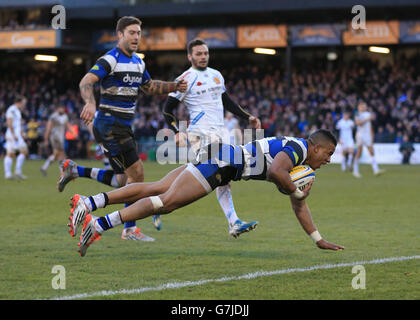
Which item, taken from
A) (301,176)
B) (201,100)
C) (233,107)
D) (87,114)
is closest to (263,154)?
(301,176)

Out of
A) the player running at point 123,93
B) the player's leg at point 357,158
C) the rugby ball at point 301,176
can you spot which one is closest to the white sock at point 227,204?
the player running at point 123,93

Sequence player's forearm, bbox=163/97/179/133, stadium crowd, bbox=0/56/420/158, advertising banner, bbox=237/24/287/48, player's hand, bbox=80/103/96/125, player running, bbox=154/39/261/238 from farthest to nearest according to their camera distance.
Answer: advertising banner, bbox=237/24/287/48
stadium crowd, bbox=0/56/420/158
player's forearm, bbox=163/97/179/133
player running, bbox=154/39/261/238
player's hand, bbox=80/103/96/125

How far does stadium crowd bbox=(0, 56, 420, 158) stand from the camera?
1357 inches

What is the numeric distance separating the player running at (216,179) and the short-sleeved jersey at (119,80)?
155 cm

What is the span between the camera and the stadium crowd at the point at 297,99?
34.5 m

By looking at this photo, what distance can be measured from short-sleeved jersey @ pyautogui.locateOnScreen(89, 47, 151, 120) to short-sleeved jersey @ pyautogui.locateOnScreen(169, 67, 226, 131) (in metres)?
1.10

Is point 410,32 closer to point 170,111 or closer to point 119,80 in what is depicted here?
point 170,111

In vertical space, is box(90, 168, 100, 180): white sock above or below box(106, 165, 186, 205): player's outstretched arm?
above

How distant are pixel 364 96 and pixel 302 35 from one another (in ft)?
15.9

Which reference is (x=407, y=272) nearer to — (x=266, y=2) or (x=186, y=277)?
(x=186, y=277)

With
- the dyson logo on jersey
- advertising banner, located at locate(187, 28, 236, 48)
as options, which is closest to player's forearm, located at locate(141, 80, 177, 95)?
the dyson logo on jersey

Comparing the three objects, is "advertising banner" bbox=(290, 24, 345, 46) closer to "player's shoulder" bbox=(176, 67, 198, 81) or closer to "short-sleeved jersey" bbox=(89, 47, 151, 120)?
"player's shoulder" bbox=(176, 67, 198, 81)
